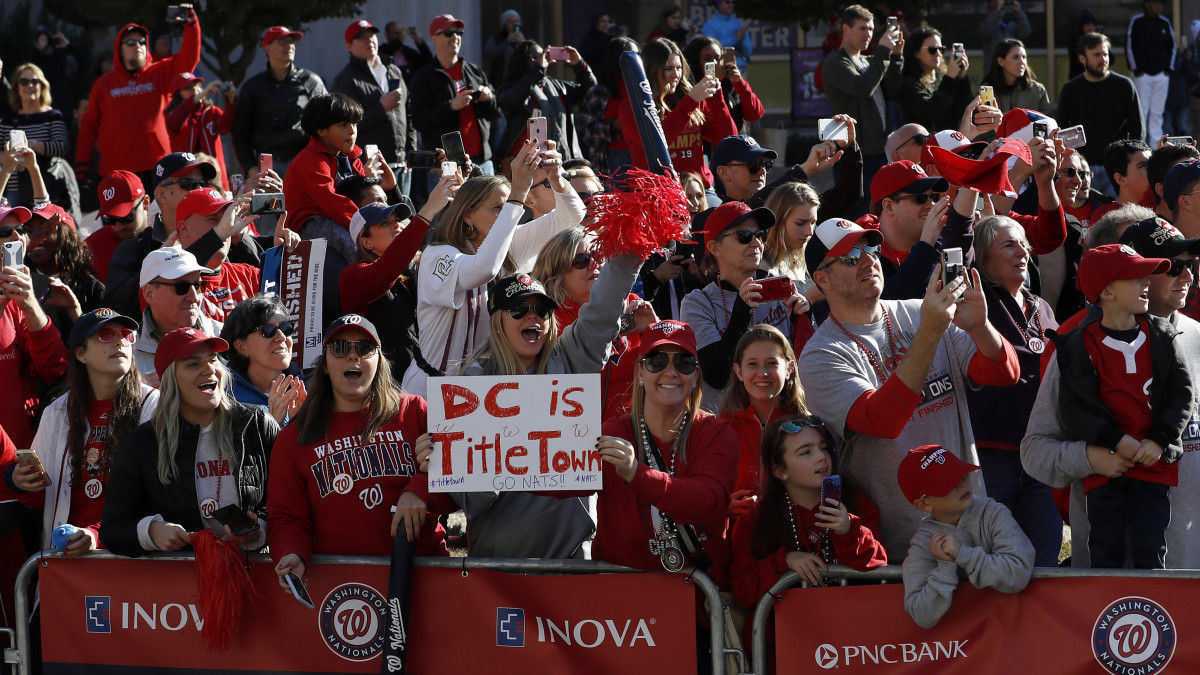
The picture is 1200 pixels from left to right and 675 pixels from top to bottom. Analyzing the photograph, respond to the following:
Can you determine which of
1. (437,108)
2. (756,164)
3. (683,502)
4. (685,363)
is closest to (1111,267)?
(685,363)

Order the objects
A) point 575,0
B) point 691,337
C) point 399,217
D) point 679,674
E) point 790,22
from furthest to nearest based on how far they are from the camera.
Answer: point 575,0 → point 790,22 → point 399,217 → point 691,337 → point 679,674

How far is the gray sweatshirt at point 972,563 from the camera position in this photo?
14.9 feet

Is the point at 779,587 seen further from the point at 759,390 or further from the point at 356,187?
the point at 356,187

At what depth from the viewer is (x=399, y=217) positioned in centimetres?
713

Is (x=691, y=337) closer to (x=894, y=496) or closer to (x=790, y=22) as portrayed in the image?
(x=894, y=496)

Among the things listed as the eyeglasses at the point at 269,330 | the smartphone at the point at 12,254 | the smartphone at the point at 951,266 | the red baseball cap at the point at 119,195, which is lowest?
the eyeglasses at the point at 269,330

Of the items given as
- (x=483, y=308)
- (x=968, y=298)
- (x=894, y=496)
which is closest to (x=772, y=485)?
(x=894, y=496)

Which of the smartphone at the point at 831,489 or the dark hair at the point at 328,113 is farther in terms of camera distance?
the dark hair at the point at 328,113

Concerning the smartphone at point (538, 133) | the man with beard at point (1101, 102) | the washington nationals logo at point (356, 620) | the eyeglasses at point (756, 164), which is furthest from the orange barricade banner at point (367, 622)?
the man with beard at point (1101, 102)

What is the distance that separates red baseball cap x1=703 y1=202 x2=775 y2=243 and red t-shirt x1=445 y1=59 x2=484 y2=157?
18.0 feet

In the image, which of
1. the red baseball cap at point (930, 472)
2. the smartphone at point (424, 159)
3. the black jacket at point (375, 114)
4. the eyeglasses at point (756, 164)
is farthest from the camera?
the black jacket at point (375, 114)

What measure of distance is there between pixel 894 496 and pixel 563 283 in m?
1.82

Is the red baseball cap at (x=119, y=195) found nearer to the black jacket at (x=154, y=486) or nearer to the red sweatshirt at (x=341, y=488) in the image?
the black jacket at (x=154, y=486)

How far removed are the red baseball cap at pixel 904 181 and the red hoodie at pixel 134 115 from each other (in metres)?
6.90
